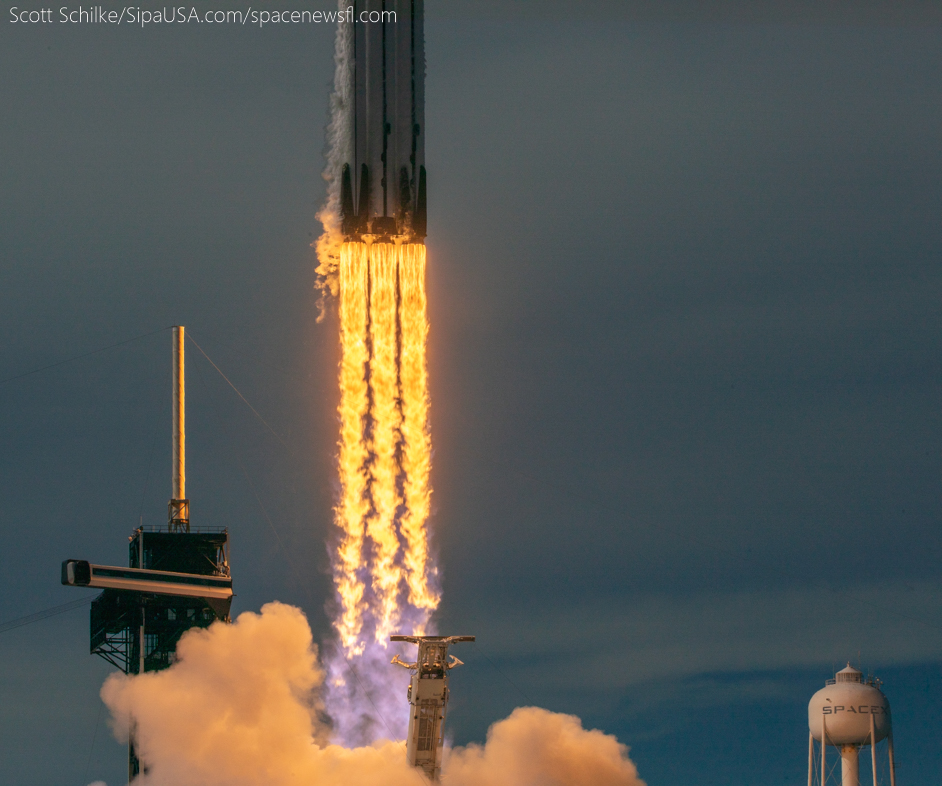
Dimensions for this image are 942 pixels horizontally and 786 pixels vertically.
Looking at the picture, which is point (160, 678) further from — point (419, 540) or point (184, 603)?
point (419, 540)

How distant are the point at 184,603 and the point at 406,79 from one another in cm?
4066

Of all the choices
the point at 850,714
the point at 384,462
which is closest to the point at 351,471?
the point at 384,462

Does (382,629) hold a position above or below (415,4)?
below

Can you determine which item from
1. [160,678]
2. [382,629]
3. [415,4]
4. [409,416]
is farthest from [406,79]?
[160,678]

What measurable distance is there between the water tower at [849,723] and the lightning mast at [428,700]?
41924 mm

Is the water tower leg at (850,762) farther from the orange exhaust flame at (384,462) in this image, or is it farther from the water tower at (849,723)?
the orange exhaust flame at (384,462)

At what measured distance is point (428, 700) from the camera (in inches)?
4938

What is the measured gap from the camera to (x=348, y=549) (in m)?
127

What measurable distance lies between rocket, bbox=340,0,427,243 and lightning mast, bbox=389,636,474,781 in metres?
23.5

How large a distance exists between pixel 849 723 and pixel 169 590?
161 ft

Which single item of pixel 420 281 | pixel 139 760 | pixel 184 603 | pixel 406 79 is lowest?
pixel 139 760

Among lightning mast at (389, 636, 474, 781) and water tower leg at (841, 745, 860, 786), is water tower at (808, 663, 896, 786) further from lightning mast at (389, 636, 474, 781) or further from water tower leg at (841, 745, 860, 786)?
lightning mast at (389, 636, 474, 781)

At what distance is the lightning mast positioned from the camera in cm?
12475

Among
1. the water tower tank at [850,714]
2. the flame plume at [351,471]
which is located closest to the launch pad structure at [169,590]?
the flame plume at [351,471]
